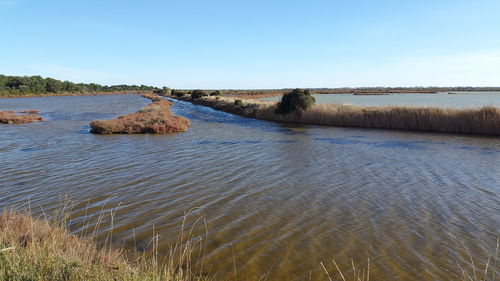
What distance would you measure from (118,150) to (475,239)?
16.9 metres

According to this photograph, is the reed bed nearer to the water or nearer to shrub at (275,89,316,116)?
shrub at (275,89,316,116)

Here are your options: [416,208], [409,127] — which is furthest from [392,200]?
[409,127]

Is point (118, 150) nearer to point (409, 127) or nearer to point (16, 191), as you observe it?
point (16, 191)

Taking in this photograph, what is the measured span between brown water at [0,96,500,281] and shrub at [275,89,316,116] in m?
16.5

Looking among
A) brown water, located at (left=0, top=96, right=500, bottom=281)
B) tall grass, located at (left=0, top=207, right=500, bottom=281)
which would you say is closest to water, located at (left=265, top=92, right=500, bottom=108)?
brown water, located at (left=0, top=96, right=500, bottom=281)

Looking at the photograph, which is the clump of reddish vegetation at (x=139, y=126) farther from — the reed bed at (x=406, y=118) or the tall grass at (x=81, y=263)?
the tall grass at (x=81, y=263)

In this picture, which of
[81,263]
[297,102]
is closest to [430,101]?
[297,102]

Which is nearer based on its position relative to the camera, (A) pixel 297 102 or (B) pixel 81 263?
(B) pixel 81 263

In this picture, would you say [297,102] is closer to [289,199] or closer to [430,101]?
[289,199]

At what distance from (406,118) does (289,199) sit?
22.0 metres

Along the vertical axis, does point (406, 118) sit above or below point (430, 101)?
below

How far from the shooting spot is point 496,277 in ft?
17.8

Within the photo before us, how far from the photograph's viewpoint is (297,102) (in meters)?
34.8

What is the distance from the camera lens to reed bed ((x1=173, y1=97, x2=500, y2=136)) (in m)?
23.0
